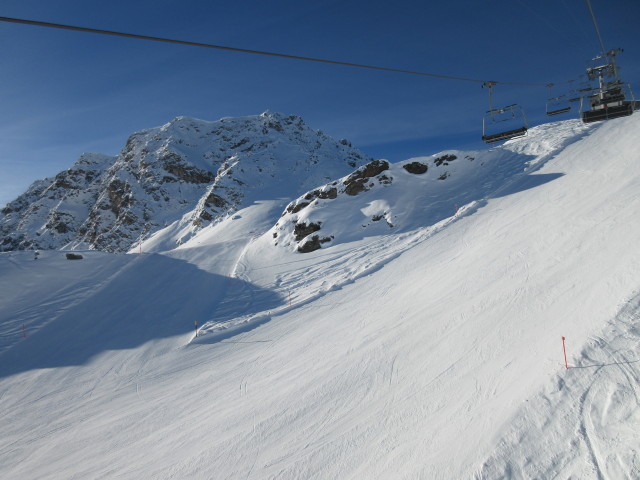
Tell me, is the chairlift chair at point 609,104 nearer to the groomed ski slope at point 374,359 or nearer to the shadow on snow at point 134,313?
the groomed ski slope at point 374,359

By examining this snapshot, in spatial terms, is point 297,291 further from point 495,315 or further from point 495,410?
point 495,410

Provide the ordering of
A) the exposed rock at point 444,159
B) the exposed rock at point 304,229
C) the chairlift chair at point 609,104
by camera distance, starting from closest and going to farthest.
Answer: the chairlift chair at point 609,104 < the exposed rock at point 304,229 < the exposed rock at point 444,159

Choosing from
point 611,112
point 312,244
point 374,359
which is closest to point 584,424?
point 374,359

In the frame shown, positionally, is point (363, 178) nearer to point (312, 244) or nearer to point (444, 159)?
point (444, 159)

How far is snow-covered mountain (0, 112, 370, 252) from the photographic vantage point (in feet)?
206

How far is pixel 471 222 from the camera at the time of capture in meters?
17.8

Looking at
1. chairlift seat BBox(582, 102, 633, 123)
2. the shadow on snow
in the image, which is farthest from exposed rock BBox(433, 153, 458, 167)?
the shadow on snow

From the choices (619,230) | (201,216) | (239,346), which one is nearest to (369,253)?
(239,346)

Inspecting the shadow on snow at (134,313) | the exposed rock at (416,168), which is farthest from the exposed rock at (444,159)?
the shadow on snow at (134,313)

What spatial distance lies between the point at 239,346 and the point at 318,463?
23.0 feet

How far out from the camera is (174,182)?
79438 mm

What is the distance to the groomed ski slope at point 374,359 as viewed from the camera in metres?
5.59

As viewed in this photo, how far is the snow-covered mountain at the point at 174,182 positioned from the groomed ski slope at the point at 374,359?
3902 centimetres

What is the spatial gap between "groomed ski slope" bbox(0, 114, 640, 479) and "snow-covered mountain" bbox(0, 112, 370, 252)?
1536 inches
